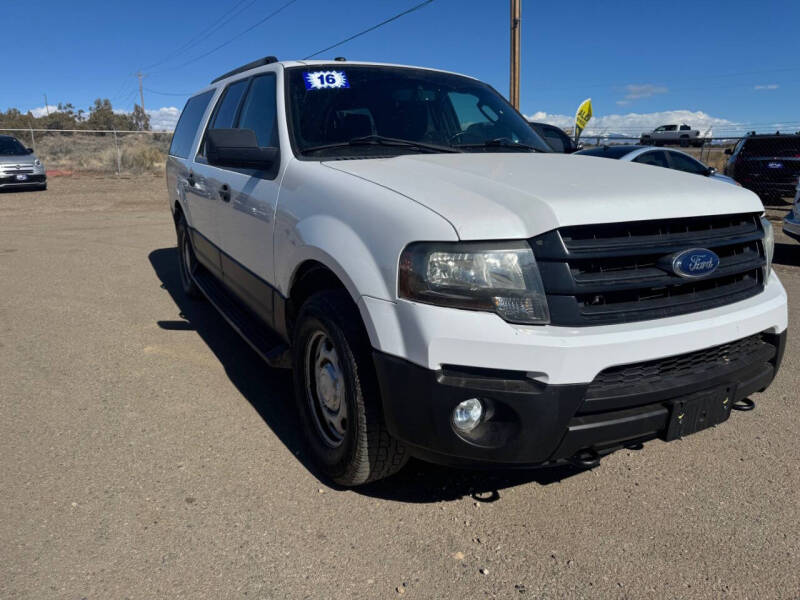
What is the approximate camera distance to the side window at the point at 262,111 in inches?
139

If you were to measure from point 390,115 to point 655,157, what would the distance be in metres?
9.08

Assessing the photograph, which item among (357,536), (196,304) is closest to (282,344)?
(357,536)

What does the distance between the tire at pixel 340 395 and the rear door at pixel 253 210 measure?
1.97 feet

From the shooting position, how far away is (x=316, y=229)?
2.75 metres

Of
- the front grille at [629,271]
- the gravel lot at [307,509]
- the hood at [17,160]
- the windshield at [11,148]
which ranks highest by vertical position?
the windshield at [11,148]

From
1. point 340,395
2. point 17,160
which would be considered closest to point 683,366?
point 340,395

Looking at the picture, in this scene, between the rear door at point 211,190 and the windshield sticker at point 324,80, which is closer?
the windshield sticker at point 324,80

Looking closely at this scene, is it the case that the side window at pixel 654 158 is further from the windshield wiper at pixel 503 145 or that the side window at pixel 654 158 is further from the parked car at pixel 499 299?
the parked car at pixel 499 299

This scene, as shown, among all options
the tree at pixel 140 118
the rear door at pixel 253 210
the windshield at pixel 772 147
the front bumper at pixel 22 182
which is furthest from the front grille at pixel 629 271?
the tree at pixel 140 118

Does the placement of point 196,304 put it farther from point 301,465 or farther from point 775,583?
point 775,583

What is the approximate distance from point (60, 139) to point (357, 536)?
151ft

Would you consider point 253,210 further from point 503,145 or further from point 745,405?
point 745,405

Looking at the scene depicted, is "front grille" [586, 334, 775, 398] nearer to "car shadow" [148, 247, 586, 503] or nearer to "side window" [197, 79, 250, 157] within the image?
"car shadow" [148, 247, 586, 503]

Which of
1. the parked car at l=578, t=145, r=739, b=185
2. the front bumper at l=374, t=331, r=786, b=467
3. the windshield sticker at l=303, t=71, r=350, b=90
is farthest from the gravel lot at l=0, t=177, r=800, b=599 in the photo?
the parked car at l=578, t=145, r=739, b=185
